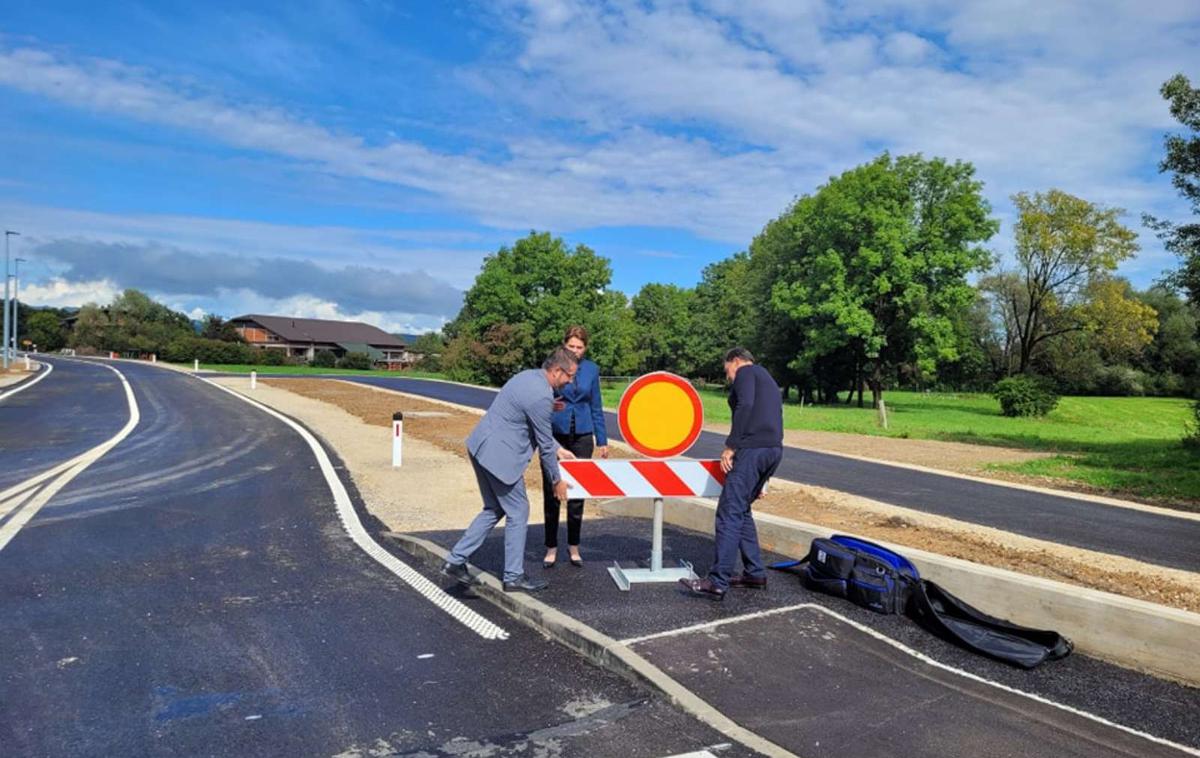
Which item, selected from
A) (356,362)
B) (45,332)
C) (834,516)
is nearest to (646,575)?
(834,516)

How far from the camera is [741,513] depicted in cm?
582

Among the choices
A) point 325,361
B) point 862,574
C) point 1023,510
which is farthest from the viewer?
point 325,361

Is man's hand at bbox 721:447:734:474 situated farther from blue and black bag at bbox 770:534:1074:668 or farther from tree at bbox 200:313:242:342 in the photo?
tree at bbox 200:313:242:342

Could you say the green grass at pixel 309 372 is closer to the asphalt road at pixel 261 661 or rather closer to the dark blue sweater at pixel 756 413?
the asphalt road at pixel 261 661

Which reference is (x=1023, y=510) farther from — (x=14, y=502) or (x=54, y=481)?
(x=54, y=481)

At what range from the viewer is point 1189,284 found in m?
17.1

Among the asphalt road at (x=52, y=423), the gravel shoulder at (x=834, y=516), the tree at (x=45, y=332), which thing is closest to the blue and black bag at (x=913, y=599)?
the gravel shoulder at (x=834, y=516)

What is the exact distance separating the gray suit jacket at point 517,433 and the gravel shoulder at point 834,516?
273 cm

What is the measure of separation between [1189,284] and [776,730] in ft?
59.4

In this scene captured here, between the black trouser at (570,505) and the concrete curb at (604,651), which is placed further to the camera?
the black trouser at (570,505)

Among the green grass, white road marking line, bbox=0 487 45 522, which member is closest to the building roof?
the green grass

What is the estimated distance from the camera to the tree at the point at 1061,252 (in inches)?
2014

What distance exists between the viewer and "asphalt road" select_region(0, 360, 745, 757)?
3570 mm

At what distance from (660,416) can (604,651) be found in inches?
87.4
